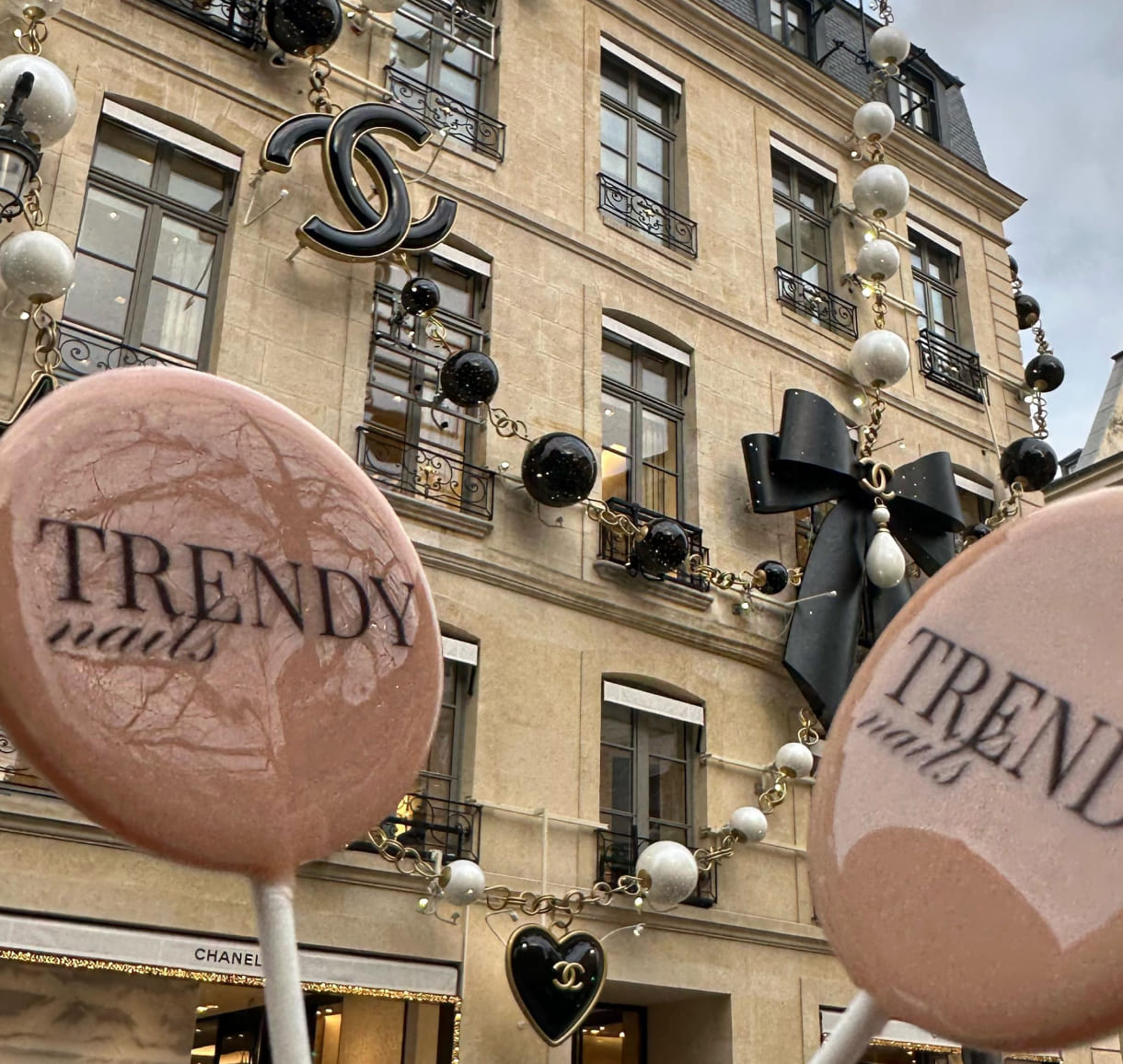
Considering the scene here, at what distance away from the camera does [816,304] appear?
13586mm

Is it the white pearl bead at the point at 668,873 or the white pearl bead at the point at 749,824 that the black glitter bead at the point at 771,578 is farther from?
the white pearl bead at the point at 668,873

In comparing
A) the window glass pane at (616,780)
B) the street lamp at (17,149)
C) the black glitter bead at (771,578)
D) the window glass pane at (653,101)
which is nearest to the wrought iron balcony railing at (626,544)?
the black glitter bead at (771,578)

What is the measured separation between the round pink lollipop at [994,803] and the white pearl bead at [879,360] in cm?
1044

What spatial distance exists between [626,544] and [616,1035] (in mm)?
4046

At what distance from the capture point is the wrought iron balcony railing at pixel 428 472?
9.78 m

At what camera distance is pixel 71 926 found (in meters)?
7.33

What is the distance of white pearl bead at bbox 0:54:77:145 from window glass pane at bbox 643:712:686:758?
6183 millimetres

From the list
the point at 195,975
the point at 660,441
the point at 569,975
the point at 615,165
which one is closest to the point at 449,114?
the point at 615,165

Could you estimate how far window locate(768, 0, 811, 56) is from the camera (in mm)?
15133

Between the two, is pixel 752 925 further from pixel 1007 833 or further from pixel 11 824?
pixel 1007 833

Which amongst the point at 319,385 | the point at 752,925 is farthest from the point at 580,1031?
the point at 319,385

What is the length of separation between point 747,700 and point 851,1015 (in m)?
10.1

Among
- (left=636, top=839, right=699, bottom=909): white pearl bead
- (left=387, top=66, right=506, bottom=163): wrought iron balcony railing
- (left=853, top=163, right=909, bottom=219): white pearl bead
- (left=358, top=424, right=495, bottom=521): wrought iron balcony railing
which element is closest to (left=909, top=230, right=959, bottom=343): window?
(left=853, top=163, right=909, bottom=219): white pearl bead

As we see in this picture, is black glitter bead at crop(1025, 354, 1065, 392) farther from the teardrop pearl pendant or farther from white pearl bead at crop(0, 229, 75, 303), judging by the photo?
white pearl bead at crop(0, 229, 75, 303)
